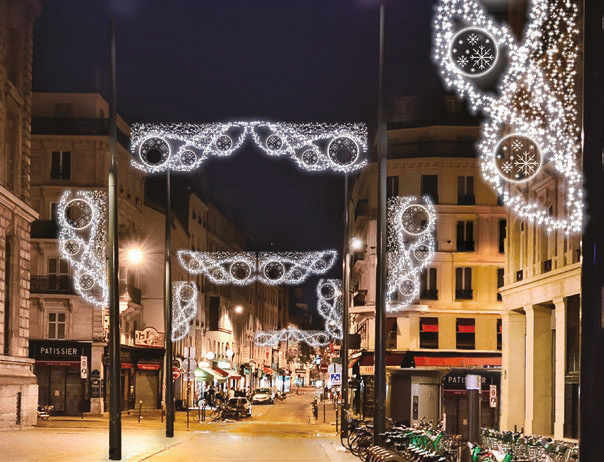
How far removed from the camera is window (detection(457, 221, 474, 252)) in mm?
62344

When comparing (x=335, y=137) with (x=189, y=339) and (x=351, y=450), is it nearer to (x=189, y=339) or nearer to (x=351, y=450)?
(x=351, y=450)

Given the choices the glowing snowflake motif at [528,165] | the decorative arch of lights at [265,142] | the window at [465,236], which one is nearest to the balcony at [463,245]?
the window at [465,236]

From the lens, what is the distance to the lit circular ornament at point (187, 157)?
89.7ft

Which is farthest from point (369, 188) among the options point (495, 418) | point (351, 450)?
point (351, 450)

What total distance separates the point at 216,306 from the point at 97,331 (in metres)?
33.0

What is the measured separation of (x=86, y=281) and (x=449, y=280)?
20.9 m

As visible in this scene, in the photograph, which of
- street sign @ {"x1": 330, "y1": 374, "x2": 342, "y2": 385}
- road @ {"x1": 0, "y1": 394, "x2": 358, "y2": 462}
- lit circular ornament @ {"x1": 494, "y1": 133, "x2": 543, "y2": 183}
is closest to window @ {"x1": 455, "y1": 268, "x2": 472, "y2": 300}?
street sign @ {"x1": 330, "y1": 374, "x2": 342, "y2": 385}

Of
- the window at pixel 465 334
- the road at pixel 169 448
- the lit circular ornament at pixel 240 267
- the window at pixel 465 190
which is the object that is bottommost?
the road at pixel 169 448

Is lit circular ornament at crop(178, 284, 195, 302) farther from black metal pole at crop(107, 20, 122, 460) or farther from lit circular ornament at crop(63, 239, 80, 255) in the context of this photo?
black metal pole at crop(107, 20, 122, 460)

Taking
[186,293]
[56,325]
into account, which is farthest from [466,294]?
[186,293]

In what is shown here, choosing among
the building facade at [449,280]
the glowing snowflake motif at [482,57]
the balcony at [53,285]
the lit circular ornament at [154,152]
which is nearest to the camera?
the glowing snowflake motif at [482,57]

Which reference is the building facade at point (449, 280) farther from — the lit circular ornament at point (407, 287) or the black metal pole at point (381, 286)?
the black metal pole at point (381, 286)

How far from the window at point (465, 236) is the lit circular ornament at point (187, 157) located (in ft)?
121

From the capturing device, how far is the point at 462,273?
62594 millimetres
